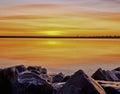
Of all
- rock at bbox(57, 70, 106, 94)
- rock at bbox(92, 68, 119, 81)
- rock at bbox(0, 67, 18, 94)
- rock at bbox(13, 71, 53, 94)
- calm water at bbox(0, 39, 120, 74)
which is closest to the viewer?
rock at bbox(57, 70, 106, 94)

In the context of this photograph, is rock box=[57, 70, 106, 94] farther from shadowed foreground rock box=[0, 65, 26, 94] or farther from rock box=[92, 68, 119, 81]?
rock box=[92, 68, 119, 81]

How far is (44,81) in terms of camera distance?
10.3 metres

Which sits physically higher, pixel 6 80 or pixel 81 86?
pixel 81 86

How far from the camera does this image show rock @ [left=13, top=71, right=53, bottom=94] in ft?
33.2

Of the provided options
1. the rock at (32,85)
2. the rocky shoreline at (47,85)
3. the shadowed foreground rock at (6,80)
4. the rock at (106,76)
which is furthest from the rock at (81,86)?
the rock at (106,76)

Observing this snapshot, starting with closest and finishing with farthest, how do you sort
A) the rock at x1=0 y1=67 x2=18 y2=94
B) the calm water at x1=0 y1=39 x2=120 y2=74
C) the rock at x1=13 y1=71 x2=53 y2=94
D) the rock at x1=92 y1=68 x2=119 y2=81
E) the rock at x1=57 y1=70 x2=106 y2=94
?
1. the rock at x1=57 y1=70 x2=106 y2=94
2. the rock at x1=13 y1=71 x2=53 y2=94
3. the rock at x1=0 y1=67 x2=18 y2=94
4. the rock at x1=92 y1=68 x2=119 y2=81
5. the calm water at x1=0 y1=39 x2=120 y2=74

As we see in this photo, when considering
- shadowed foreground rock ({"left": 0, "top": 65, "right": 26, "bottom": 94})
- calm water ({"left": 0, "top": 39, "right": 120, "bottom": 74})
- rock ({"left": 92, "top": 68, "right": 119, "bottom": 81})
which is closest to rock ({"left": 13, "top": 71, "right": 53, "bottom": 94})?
shadowed foreground rock ({"left": 0, "top": 65, "right": 26, "bottom": 94})

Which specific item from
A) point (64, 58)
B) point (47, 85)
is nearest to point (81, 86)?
point (47, 85)

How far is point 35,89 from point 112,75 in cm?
361

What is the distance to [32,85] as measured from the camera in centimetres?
1009

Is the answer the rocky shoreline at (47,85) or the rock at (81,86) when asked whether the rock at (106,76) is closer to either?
the rocky shoreline at (47,85)

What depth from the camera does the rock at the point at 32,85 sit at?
1012 cm

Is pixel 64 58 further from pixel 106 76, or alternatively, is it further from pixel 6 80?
pixel 6 80

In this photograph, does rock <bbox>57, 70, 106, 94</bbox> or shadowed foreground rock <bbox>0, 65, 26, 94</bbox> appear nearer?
rock <bbox>57, 70, 106, 94</bbox>
